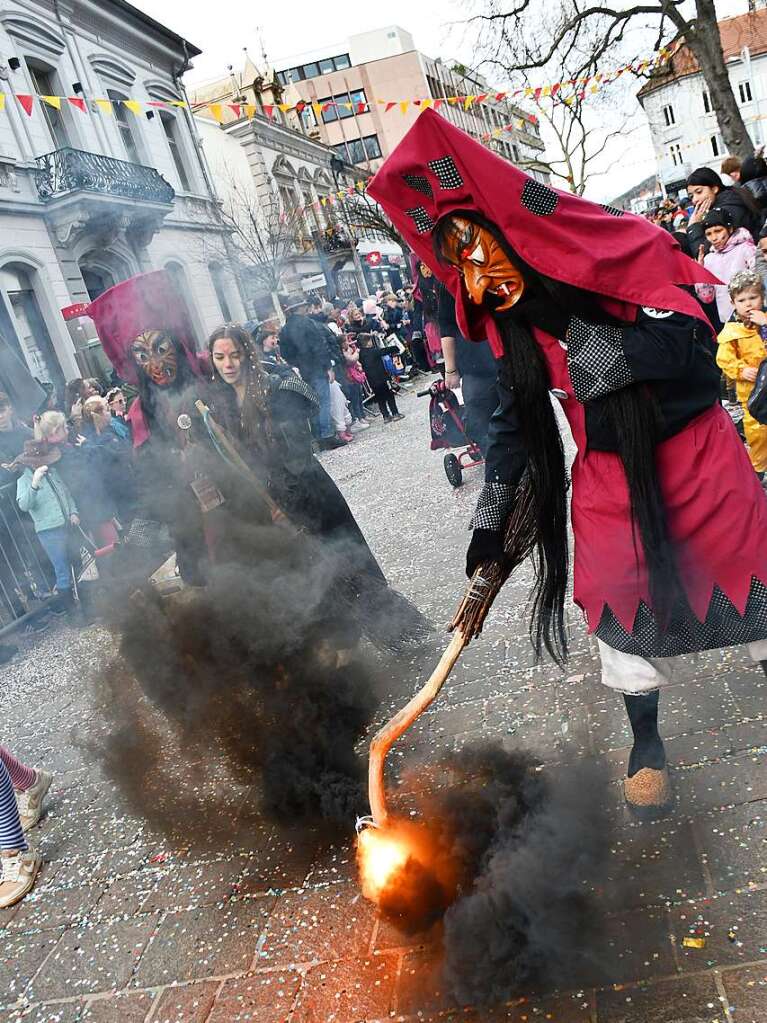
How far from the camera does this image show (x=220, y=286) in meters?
26.5

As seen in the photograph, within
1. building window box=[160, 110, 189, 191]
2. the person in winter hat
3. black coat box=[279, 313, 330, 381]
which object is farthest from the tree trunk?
building window box=[160, 110, 189, 191]

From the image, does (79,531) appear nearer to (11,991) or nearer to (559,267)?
(11,991)

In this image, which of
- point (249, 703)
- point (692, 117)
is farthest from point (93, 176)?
point (692, 117)

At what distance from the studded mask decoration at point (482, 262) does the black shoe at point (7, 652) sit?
5511 millimetres

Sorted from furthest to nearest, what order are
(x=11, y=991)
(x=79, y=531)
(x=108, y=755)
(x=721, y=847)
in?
(x=79, y=531)
(x=108, y=755)
(x=11, y=991)
(x=721, y=847)

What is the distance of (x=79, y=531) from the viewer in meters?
7.30

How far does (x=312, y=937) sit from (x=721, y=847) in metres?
1.22

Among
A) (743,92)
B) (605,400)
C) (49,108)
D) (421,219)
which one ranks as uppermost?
(743,92)

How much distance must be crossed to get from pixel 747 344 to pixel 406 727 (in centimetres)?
384

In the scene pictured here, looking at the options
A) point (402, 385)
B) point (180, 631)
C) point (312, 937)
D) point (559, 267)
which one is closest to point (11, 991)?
point (312, 937)

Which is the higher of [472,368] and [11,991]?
[472,368]

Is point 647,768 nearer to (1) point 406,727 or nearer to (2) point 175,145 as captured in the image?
(1) point 406,727

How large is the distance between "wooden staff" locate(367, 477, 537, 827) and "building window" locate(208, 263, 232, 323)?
24.9 metres

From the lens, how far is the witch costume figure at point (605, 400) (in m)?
2.08
